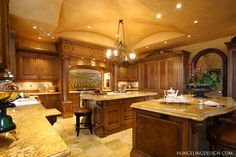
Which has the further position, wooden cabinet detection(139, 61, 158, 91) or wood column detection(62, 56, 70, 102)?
wooden cabinet detection(139, 61, 158, 91)

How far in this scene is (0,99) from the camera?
0.88 meters

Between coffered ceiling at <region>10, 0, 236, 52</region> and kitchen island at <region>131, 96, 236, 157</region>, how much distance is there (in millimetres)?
2152

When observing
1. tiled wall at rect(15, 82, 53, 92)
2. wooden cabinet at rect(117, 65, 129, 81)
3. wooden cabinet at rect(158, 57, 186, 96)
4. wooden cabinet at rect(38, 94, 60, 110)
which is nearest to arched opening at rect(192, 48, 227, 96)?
wooden cabinet at rect(158, 57, 186, 96)

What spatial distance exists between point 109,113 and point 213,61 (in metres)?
4.01

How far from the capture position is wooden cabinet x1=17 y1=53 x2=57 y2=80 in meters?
4.55

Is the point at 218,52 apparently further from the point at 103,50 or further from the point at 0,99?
the point at 0,99

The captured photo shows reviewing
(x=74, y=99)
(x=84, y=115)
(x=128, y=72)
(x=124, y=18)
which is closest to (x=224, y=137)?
(x=84, y=115)

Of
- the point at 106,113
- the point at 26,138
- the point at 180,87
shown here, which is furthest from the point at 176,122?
the point at 180,87

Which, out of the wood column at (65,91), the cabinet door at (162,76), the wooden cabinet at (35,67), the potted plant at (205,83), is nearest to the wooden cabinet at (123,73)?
the cabinet door at (162,76)

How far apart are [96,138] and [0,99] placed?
2.59 m

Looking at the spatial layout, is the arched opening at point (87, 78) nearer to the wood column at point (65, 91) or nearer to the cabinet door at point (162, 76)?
the wood column at point (65, 91)

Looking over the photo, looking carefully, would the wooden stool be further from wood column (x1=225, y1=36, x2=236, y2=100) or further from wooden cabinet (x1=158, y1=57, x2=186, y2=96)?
wood column (x1=225, y1=36, x2=236, y2=100)

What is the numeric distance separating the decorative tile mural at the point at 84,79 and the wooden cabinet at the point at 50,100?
0.77 metres

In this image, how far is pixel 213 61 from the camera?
4.43m
